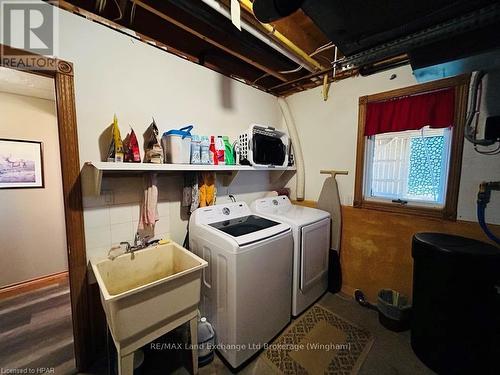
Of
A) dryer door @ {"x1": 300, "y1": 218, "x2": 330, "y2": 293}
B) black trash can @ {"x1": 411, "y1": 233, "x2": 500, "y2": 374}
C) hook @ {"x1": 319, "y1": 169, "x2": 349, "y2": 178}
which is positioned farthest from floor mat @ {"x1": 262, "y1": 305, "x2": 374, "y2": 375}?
hook @ {"x1": 319, "y1": 169, "x2": 349, "y2": 178}

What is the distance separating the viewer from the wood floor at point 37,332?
149 cm

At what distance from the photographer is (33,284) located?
2359 mm

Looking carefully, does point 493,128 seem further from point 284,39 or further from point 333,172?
point 284,39

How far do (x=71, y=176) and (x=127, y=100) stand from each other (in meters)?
0.68

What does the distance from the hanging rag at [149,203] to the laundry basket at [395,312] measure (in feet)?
7.12

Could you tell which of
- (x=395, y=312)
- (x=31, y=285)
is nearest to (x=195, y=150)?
(x=395, y=312)

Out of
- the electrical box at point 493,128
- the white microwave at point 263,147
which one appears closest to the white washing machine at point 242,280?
the white microwave at point 263,147

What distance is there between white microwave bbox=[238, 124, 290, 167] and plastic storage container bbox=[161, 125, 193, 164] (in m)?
0.61

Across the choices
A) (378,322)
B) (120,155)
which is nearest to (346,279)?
(378,322)

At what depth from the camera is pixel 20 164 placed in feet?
7.46

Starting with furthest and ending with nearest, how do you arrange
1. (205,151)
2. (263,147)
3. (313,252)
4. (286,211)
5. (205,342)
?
1. (286,211)
2. (263,147)
3. (313,252)
4. (205,151)
5. (205,342)

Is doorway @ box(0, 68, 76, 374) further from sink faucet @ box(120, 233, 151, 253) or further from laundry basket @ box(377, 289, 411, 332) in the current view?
laundry basket @ box(377, 289, 411, 332)

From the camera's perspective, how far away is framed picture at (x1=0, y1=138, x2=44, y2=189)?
2.20 meters

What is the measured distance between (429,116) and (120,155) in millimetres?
2532
